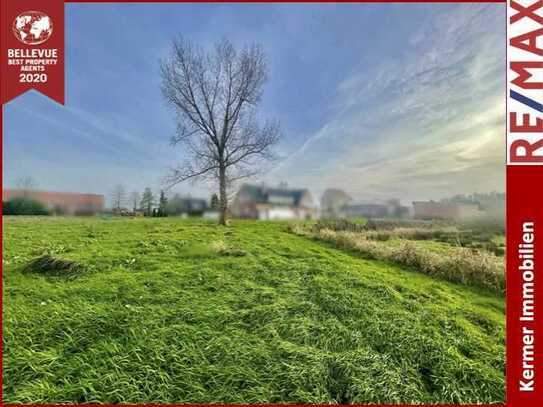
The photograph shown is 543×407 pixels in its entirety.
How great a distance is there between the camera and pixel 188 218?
5176 millimetres

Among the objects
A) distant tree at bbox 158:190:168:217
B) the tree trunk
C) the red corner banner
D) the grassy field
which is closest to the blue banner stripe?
the grassy field

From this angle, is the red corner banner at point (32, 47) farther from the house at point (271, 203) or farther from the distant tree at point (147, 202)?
the house at point (271, 203)

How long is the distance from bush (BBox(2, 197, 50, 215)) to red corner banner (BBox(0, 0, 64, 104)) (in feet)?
5.04

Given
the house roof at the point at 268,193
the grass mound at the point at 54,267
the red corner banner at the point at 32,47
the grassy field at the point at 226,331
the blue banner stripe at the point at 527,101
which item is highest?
the red corner banner at the point at 32,47

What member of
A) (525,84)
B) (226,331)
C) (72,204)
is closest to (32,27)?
(72,204)

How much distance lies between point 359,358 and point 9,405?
3747mm

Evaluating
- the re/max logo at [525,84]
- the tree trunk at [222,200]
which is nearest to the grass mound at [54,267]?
the tree trunk at [222,200]

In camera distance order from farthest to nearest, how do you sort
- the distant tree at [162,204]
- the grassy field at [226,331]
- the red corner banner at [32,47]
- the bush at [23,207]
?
the distant tree at [162,204], the bush at [23,207], the red corner banner at [32,47], the grassy field at [226,331]

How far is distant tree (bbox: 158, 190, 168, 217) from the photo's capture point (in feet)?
14.9

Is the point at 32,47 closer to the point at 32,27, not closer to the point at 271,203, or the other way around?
the point at 32,27

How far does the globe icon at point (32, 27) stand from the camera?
2.94m

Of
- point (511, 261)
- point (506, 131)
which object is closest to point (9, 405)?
point (511, 261)

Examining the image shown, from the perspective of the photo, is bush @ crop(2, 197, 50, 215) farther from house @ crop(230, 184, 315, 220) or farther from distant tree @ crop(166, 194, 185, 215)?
house @ crop(230, 184, 315, 220)

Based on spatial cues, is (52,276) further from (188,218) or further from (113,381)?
(113,381)
